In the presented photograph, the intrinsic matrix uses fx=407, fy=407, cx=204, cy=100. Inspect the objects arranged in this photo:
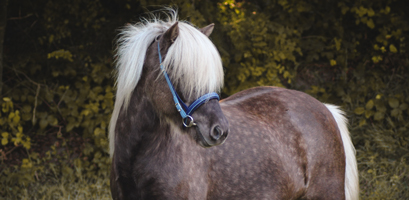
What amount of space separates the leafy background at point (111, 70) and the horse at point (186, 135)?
2.06 m

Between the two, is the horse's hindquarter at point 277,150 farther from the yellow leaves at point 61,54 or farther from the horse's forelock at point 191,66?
the yellow leaves at point 61,54

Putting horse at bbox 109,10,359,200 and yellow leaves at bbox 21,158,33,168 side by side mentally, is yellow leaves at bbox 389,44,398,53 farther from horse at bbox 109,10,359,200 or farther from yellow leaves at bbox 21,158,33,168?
yellow leaves at bbox 21,158,33,168

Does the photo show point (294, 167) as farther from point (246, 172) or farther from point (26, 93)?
point (26, 93)

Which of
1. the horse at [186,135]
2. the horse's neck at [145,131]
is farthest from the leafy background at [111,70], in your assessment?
the horse's neck at [145,131]

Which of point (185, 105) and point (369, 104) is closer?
point (185, 105)

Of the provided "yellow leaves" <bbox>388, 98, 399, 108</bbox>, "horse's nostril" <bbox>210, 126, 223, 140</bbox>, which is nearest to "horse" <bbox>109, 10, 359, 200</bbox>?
"horse's nostril" <bbox>210, 126, 223, 140</bbox>

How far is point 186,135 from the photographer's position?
2207 millimetres

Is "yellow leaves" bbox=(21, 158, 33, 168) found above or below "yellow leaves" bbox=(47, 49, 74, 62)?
below

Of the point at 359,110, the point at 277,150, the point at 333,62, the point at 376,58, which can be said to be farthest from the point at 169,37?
the point at 376,58

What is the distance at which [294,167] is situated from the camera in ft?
9.02

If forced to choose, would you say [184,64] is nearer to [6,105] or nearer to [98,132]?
[98,132]

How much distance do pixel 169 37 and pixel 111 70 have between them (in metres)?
3.00

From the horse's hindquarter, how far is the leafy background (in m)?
1.68

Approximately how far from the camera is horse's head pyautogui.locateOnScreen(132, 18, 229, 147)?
6.83 feet
